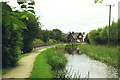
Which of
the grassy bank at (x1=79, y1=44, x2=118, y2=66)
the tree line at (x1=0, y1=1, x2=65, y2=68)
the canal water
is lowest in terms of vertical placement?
the canal water

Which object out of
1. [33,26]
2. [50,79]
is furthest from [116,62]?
[33,26]

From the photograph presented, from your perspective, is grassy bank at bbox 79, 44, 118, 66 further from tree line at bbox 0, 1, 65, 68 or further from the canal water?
tree line at bbox 0, 1, 65, 68

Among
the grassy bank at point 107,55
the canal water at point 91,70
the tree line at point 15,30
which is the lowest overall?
the canal water at point 91,70

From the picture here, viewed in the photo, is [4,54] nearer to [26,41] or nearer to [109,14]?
[26,41]

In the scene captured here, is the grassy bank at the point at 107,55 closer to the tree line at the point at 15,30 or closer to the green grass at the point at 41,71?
the green grass at the point at 41,71

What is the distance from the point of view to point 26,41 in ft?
71.5

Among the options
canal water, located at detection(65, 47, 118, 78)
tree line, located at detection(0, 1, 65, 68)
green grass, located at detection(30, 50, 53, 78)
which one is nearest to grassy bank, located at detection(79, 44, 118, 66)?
canal water, located at detection(65, 47, 118, 78)

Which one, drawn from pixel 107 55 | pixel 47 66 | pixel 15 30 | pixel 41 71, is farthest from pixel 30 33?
pixel 41 71

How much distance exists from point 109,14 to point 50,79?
1040 inches

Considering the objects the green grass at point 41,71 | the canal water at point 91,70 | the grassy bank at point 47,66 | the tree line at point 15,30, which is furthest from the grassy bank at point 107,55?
the tree line at point 15,30

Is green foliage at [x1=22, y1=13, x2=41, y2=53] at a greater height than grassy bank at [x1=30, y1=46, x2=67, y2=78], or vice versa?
green foliage at [x1=22, y1=13, x2=41, y2=53]

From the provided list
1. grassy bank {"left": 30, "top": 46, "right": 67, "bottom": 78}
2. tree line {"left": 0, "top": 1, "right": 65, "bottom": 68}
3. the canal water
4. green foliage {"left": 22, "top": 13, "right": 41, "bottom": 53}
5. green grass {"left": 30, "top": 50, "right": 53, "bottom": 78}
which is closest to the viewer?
tree line {"left": 0, "top": 1, "right": 65, "bottom": 68}

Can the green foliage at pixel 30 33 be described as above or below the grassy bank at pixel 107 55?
above

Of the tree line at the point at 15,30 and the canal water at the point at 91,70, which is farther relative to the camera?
the canal water at the point at 91,70
